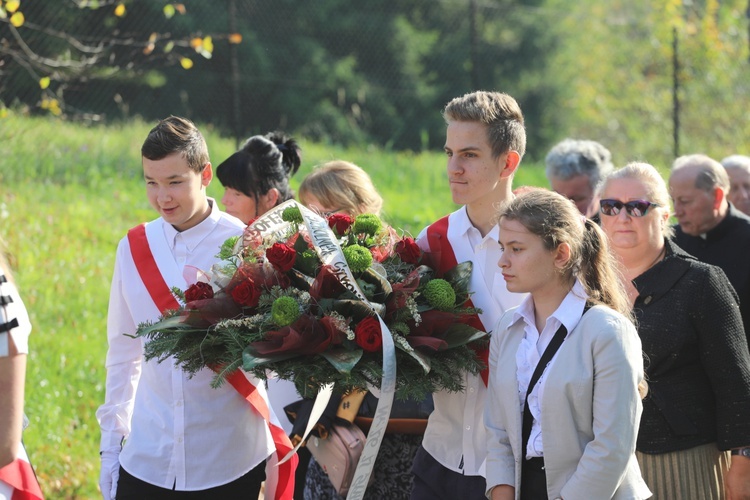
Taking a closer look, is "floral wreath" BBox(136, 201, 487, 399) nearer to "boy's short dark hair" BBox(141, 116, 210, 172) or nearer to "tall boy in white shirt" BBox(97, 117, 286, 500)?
"tall boy in white shirt" BBox(97, 117, 286, 500)

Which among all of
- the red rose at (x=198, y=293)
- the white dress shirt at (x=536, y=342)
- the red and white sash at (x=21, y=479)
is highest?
the red rose at (x=198, y=293)

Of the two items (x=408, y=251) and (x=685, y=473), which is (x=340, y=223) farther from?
(x=685, y=473)

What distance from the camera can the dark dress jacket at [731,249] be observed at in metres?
5.03

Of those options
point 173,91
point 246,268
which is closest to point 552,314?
point 246,268

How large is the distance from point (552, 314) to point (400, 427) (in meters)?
1.28

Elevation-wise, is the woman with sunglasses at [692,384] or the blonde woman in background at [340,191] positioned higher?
the blonde woman in background at [340,191]

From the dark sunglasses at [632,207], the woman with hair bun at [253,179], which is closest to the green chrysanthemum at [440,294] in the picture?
the dark sunglasses at [632,207]

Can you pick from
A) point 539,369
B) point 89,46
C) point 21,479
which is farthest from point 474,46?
point 21,479

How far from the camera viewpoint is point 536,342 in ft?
11.0

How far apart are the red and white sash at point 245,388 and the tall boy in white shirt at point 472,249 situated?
55cm

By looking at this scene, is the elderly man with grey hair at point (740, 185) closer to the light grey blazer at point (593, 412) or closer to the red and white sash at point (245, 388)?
the light grey blazer at point (593, 412)

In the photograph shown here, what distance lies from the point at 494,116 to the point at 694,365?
4.16ft

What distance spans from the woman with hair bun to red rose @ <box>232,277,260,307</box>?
1575 millimetres

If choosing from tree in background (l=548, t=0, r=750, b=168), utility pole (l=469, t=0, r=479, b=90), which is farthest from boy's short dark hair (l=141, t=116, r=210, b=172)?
tree in background (l=548, t=0, r=750, b=168)
